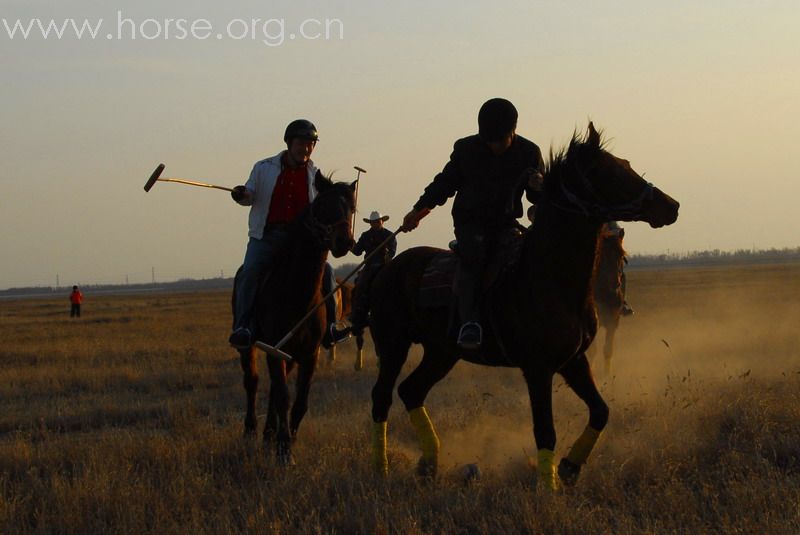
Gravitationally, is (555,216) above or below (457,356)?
above

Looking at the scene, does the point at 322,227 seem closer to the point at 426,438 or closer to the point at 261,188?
the point at 261,188

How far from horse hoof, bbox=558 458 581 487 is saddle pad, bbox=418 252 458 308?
1.56 meters

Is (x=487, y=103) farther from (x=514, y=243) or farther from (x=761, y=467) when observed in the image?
(x=761, y=467)

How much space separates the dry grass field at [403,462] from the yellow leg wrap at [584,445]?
0.61 feet

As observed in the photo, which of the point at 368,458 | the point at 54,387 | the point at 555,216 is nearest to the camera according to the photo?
the point at 555,216

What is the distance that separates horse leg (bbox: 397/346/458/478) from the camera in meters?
7.89

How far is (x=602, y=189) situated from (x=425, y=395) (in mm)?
2503

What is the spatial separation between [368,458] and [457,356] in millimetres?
1279

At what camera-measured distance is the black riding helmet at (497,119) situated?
7234 millimetres

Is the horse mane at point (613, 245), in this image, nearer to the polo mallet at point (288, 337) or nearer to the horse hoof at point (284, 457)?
the polo mallet at point (288, 337)

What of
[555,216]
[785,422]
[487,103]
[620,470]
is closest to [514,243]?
[555,216]

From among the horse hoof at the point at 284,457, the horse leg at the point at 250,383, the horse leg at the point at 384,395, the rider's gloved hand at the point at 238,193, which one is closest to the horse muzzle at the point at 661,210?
the horse leg at the point at 384,395

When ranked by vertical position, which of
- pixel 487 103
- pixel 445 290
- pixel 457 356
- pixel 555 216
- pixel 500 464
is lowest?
pixel 500 464

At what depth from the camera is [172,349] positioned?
21375 millimetres
